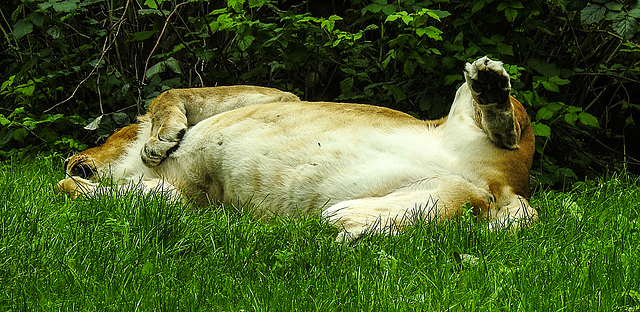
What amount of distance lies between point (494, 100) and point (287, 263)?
4.49 feet

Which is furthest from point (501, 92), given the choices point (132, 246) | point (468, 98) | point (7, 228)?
point (7, 228)

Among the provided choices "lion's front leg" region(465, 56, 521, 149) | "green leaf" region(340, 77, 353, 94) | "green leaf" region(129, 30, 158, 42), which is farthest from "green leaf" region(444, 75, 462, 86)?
"green leaf" region(129, 30, 158, 42)

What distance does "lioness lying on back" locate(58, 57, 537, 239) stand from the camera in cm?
340

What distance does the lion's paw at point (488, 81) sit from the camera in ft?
10.9

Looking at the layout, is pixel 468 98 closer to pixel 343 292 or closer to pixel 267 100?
pixel 267 100

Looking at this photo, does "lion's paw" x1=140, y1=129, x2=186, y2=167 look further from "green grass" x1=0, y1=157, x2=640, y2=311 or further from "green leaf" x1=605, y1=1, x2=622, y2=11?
"green leaf" x1=605, y1=1, x2=622, y2=11

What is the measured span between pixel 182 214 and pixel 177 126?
1119mm

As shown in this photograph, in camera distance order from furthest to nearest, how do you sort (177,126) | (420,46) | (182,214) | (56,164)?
1. (56,164)
2. (420,46)
3. (177,126)
4. (182,214)

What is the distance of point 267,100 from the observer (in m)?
4.47

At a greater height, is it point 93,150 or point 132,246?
point 132,246

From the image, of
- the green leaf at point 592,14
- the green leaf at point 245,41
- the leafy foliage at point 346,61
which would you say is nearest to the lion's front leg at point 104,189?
the leafy foliage at point 346,61

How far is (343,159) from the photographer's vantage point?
11.9 ft

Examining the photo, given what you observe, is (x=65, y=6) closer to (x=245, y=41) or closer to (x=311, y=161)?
(x=245, y=41)

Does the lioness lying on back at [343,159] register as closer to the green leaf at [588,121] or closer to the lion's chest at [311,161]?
the lion's chest at [311,161]
